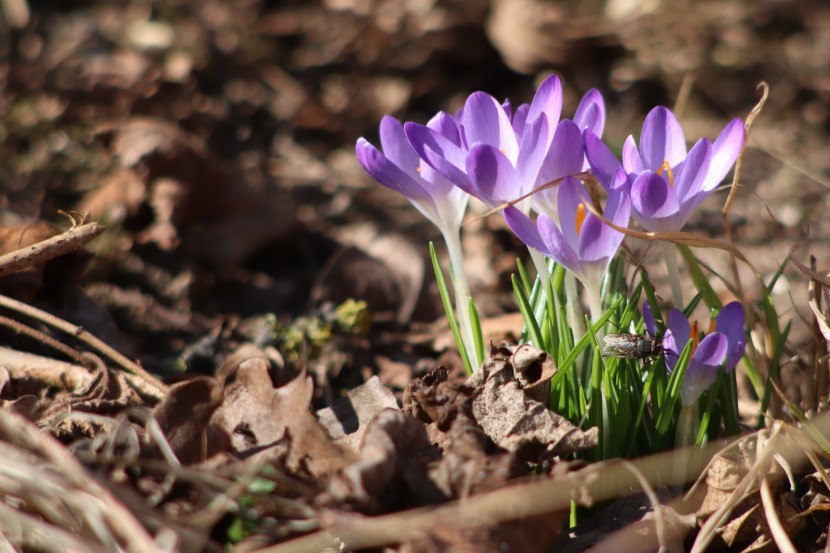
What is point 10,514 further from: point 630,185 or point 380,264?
point 380,264

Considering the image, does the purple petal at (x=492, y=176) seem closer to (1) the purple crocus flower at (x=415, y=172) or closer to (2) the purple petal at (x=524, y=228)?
(2) the purple petal at (x=524, y=228)

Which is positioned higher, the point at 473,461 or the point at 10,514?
the point at 473,461

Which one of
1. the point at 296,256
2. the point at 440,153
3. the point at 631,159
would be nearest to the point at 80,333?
the point at 440,153

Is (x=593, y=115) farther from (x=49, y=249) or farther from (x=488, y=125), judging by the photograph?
(x=49, y=249)

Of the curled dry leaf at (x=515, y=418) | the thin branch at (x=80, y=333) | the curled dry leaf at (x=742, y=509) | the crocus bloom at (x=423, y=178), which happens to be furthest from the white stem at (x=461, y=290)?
the thin branch at (x=80, y=333)

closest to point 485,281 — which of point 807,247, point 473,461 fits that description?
point 807,247

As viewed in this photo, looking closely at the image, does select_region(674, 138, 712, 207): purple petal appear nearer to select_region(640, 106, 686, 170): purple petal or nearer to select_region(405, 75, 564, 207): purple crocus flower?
select_region(640, 106, 686, 170): purple petal

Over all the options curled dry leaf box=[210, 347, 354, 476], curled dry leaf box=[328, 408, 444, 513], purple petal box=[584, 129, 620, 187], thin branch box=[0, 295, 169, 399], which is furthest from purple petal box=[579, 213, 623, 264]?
thin branch box=[0, 295, 169, 399]
